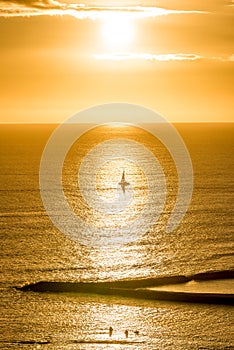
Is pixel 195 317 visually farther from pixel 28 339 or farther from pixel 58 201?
pixel 58 201

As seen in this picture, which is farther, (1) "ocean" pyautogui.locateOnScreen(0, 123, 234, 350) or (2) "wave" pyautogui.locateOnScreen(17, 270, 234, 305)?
(2) "wave" pyautogui.locateOnScreen(17, 270, 234, 305)

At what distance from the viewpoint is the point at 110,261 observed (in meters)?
90.1

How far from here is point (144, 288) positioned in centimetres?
7806

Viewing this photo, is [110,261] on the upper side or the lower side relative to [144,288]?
Result: upper

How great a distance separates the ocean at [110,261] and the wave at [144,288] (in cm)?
129

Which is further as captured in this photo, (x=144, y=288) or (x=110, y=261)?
(x=110, y=261)

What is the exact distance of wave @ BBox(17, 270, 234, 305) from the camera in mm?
73750

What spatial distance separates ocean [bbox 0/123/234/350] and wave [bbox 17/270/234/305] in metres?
1.29

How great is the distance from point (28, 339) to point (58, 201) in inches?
2940

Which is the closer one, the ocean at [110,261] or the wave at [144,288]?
the ocean at [110,261]

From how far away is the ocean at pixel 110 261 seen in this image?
6488cm

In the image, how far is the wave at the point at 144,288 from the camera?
7375 centimetres

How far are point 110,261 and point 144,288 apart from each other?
1282 cm

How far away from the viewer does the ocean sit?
213ft
